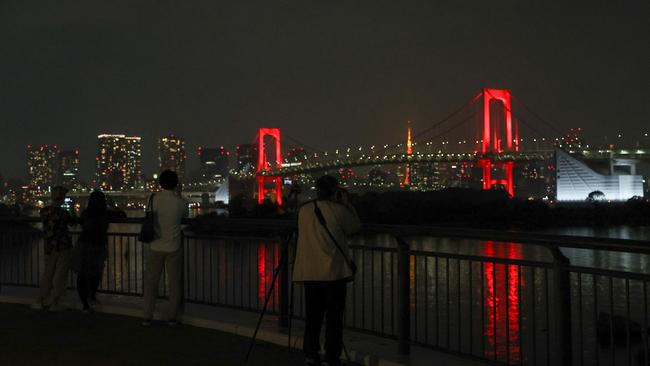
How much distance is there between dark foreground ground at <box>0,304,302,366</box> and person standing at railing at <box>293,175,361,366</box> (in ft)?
1.71

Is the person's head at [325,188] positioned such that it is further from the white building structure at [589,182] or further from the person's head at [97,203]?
the white building structure at [589,182]

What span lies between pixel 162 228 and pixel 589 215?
73.4m

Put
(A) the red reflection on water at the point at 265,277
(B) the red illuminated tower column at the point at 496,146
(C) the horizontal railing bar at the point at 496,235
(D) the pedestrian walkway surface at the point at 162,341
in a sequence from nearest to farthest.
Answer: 1. (C) the horizontal railing bar at the point at 496,235
2. (D) the pedestrian walkway surface at the point at 162,341
3. (A) the red reflection on water at the point at 265,277
4. (B) the red illuminated tower column at the point at 496,146

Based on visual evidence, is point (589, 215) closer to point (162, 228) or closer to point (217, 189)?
point (217, 189)

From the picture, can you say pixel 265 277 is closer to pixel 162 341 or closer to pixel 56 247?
pixel 162 341

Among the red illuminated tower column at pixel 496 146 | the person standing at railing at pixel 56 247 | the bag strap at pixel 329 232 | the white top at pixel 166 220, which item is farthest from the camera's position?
the red illuminated tower column at pixel 496 146

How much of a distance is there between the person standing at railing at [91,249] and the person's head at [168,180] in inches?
62.9

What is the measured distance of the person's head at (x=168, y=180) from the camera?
321 inches

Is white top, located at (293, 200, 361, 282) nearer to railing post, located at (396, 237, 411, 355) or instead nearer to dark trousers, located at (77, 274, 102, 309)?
railing post, located at (396, 237, 411, 355)

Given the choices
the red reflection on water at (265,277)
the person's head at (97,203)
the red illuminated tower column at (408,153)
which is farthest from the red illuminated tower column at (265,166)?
the person's head at (97,203)

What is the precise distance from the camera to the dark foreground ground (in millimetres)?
6711

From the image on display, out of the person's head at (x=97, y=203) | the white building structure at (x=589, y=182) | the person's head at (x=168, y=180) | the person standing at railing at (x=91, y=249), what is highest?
the white building structure at (x=589, y=182)

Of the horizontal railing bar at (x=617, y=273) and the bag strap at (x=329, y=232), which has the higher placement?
the bag strap at (x=329, y=232)

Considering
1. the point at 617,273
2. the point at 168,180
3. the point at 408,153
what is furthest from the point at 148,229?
the point at 408,153
